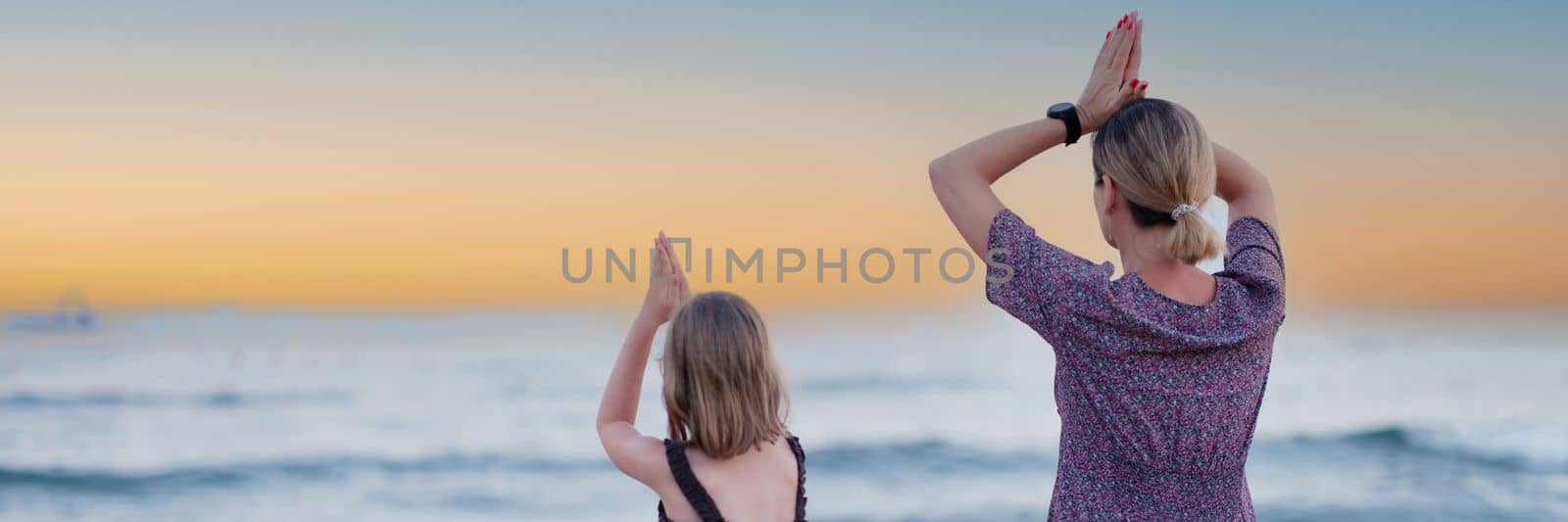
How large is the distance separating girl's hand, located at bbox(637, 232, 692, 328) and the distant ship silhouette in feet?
39.5

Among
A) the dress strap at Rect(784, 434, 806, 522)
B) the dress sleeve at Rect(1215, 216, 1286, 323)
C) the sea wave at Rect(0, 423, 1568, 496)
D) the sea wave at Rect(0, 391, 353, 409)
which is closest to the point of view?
the dress sleeve at Rect(1215, 216, 1286, 323)

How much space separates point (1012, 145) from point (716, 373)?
59cm

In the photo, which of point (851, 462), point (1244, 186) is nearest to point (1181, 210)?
point (1244, 186)

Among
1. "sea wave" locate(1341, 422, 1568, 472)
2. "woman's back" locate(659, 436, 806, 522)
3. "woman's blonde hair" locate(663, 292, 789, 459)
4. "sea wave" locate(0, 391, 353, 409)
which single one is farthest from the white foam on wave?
"sea wave" locate(0, 391, 353, 409)

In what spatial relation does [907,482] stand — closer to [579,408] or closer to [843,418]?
[843,418]

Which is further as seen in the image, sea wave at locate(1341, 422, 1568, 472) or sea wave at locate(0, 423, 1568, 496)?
sea wave at locate(1341, 422, 1568, 472)

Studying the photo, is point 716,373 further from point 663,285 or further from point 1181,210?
point 1181,210

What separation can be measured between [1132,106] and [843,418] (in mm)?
9161

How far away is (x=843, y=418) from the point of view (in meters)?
10.8

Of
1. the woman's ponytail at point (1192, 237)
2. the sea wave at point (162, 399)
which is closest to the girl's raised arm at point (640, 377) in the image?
the woman's ponytail at point (1192, 237)

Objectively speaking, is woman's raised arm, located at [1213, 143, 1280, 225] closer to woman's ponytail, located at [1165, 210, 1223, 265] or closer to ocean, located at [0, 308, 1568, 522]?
woman's ponytail, located at [1165, 210, 1223, 265]

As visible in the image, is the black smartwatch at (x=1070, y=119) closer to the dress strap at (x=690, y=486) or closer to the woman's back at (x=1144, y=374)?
the woman's back at (x=1144, y=374)

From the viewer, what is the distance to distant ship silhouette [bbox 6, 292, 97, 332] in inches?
479

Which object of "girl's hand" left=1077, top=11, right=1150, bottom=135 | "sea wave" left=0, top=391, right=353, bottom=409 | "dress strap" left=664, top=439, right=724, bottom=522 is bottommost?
"dress strap" left=664, top=439, right=724, bottom=522
